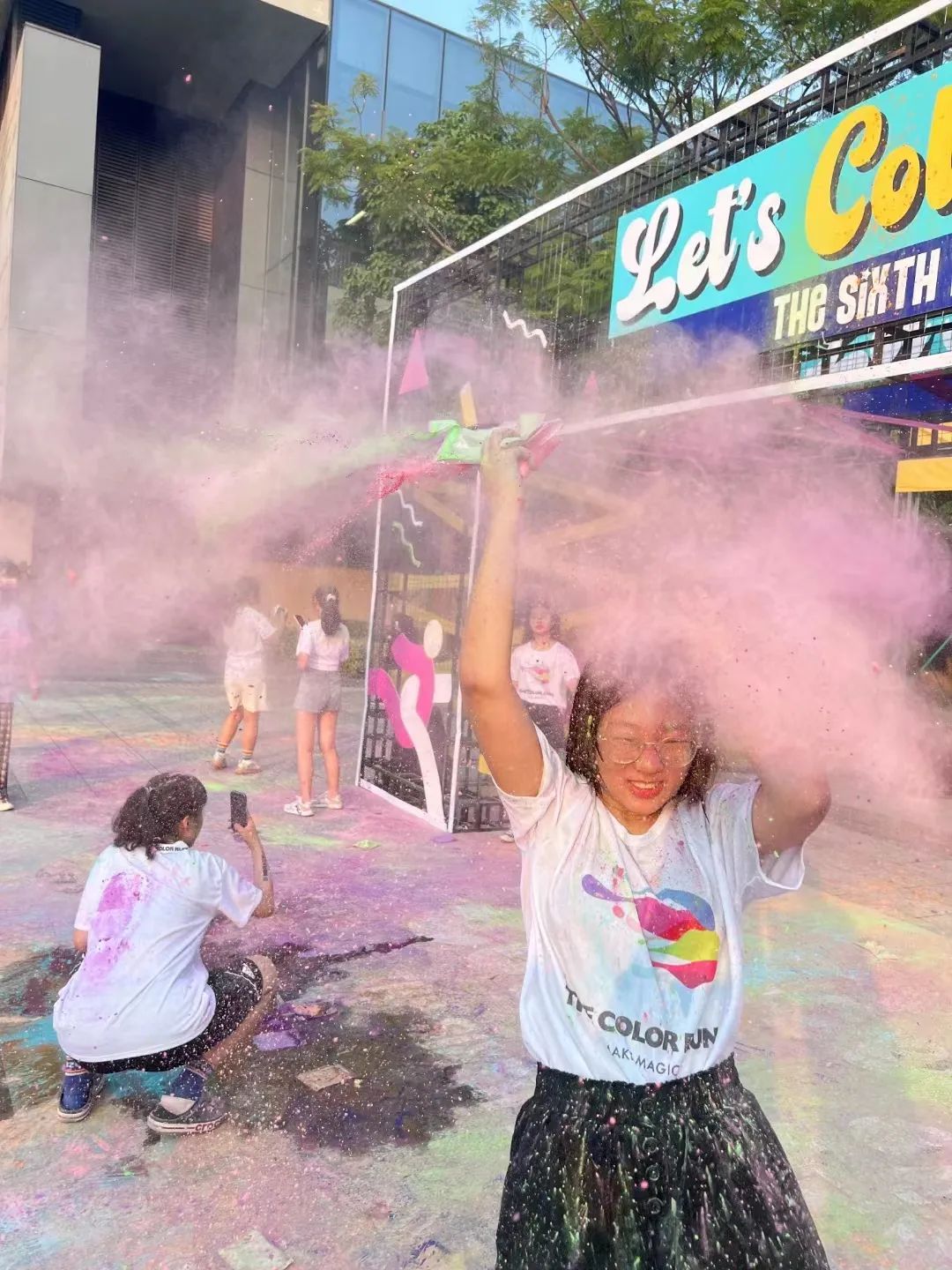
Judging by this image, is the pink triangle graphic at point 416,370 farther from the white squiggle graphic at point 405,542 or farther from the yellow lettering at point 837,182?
the yellow lettering at point 837,182

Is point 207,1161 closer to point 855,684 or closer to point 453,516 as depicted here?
point 855,684

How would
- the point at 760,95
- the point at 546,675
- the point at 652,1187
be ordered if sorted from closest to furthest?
the point at 652,1187 → the point at 760,95 → the point at 546,675

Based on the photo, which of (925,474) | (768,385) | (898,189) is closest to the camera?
(898,189)

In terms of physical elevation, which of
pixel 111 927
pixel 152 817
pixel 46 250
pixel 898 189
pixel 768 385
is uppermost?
pixel 46 250

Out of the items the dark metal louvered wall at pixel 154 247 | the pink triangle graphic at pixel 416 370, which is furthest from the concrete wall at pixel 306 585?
the pink triangle graphic at pixel 416 370

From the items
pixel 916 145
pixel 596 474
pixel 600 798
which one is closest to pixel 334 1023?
pixel 600 798

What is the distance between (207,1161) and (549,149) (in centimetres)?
1261

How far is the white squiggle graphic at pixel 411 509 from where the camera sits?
7.08 meters

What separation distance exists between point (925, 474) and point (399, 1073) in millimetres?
5509

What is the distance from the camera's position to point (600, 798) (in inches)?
71.2

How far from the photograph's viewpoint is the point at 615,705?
1.77 m

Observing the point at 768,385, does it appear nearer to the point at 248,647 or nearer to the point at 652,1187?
the point at 652,1187

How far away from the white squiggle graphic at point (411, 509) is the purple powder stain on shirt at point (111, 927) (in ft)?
14.6

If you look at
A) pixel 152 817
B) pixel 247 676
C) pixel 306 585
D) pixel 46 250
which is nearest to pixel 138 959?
pixel 152 817
